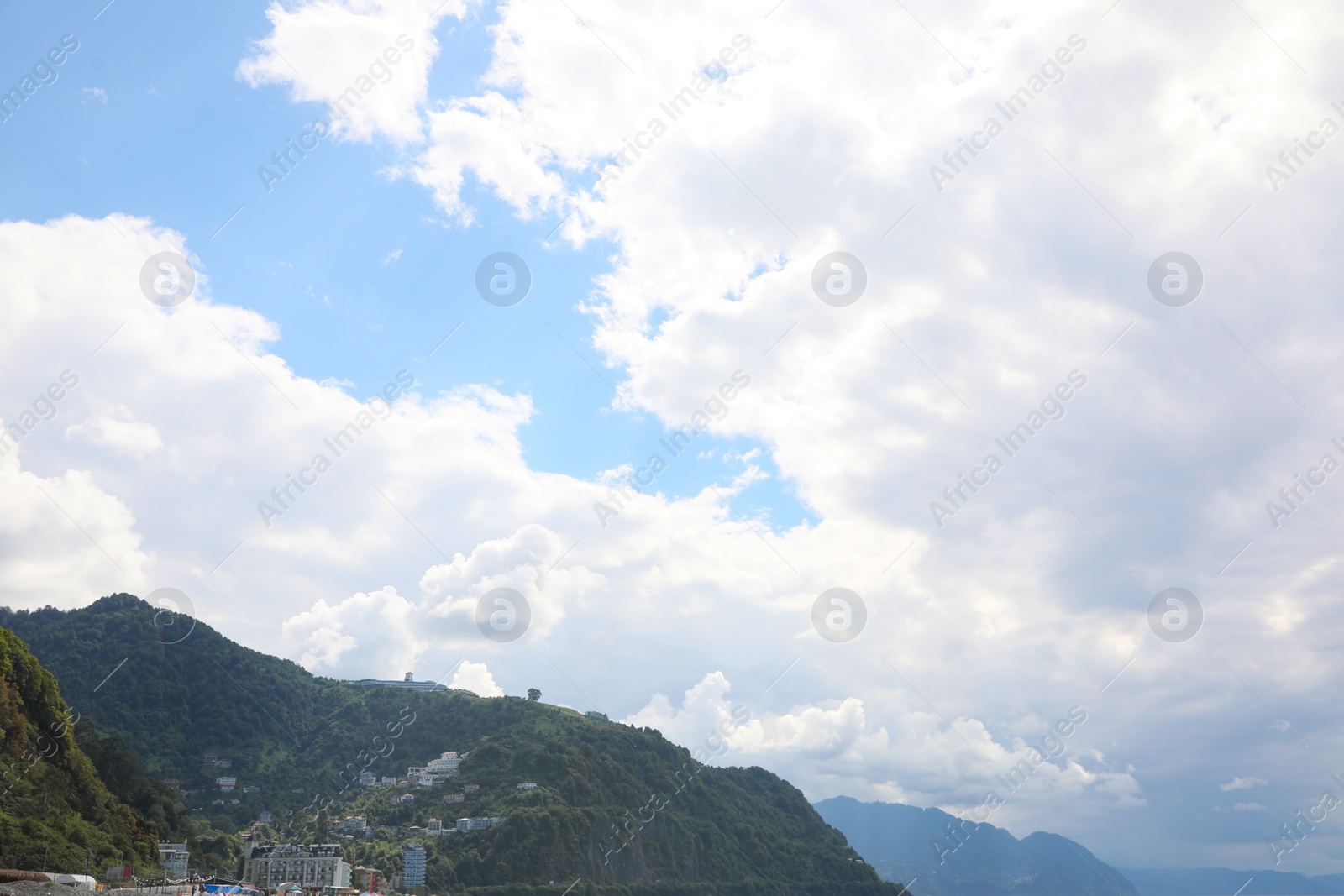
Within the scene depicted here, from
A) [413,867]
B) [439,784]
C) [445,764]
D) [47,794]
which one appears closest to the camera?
[47,794]

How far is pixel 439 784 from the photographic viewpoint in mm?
132375

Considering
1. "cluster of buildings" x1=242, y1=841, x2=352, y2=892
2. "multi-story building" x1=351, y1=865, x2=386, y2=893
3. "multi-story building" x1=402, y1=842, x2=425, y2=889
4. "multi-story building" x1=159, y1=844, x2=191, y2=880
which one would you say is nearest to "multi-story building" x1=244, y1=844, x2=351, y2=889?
"cluster of buildings" x1=242, y1=841, x2=352, y2=892

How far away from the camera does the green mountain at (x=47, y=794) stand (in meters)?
50.9

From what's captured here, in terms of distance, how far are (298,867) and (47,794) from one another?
44.6 m

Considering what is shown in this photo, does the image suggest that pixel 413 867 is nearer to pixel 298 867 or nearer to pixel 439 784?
pixel 298 867

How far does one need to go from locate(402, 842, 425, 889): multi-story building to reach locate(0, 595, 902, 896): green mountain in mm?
1587

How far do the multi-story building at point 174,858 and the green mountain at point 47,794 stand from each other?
4.62 meters

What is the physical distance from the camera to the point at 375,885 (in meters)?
95.6

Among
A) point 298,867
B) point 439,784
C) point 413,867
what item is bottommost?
point 413,867

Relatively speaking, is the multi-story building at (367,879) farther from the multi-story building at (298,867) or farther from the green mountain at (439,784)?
the green mountain at (439,784)

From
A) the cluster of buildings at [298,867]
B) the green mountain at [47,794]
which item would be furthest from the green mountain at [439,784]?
the green mountain at [47,794]

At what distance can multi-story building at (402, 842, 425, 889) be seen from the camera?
342 ft

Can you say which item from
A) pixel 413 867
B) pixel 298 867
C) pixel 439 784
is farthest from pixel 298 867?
pixel 439 784

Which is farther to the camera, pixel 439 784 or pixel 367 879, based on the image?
pixel 439 784
